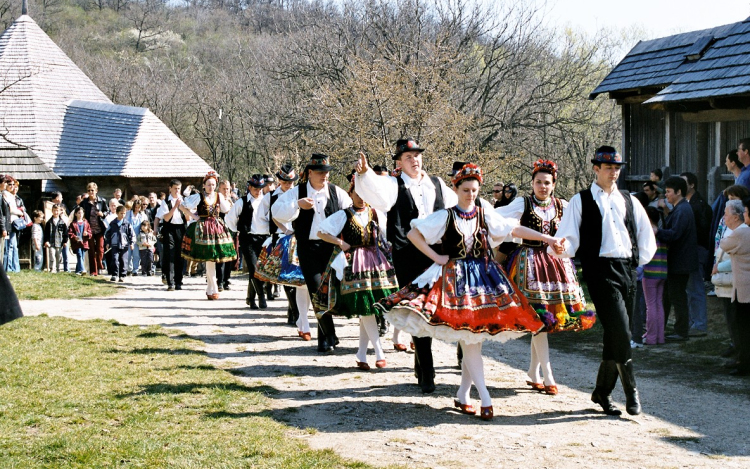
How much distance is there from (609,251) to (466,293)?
3.68 ft

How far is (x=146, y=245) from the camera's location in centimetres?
1906

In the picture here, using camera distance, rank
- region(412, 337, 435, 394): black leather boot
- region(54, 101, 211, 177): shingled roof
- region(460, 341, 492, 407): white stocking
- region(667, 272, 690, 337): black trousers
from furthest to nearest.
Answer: region(54, 101, 211, 177): shingled roof → region(667, 272, 690, 337): black trousers → region(412, 337, 435, 394): black leather boot → region(460, 341, 492, 407): white stocking

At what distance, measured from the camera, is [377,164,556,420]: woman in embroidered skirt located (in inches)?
246

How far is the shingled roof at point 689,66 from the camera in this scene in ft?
41.4

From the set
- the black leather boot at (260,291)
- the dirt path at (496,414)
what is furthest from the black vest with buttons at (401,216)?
the black leather boot at (260,291)

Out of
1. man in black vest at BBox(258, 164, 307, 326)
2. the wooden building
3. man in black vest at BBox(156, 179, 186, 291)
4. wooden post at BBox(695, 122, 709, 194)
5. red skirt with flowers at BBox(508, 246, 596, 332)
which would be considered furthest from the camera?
man in black vest at BBox(156, 179, 186, 291)

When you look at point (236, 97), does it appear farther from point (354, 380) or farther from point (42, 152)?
point (354, 380)

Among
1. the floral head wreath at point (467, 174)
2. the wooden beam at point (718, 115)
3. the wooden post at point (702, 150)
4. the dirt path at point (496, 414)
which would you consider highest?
the wooden beam at point (718, 115)

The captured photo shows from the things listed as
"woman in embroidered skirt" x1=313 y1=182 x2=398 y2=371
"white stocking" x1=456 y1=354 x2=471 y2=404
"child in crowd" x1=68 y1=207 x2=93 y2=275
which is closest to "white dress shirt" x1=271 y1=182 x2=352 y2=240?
"woman in embroidered skirt" x1=313 y1=182 x2=398 y2=371

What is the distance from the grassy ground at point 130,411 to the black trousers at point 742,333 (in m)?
4.35

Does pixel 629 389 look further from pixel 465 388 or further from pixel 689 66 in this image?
pixel 689 66

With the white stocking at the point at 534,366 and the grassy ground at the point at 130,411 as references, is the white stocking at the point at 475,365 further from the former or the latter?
the grassy ground at the point at 130,411

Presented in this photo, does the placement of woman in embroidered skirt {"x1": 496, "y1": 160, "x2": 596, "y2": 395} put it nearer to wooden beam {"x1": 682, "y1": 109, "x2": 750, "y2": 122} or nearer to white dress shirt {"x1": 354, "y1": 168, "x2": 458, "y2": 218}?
white dress shirt {"x1": 354, "y1": 168, "x2": 458, "y2": 218}

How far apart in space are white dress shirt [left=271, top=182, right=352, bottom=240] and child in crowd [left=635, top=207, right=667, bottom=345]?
348 cm
